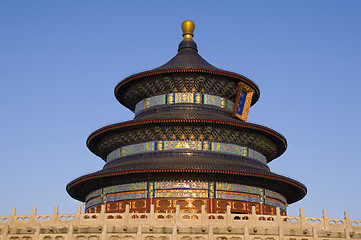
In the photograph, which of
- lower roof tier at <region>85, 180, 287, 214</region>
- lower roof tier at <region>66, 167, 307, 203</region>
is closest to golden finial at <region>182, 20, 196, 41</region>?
lower roof tier at <region>66, 167, 307, 203</region>

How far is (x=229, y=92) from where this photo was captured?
43.3 m

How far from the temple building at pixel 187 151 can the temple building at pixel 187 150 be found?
0.24 feet

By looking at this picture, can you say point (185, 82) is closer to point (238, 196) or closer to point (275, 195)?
point (238, 196)

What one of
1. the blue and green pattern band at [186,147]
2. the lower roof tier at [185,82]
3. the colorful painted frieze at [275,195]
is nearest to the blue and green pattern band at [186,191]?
the colorful painted frieze at [275,195]

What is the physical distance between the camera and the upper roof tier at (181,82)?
41312 millimetres

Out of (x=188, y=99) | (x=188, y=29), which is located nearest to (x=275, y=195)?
(x=188, y=99)

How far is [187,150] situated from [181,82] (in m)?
6.76

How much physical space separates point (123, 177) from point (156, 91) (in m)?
9.08

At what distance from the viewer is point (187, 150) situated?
37.8 metres

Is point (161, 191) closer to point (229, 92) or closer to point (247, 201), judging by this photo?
point (247, 201)

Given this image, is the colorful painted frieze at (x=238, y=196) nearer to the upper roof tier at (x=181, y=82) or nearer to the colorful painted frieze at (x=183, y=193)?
the colorful painted frieze at (x=183, y=193)

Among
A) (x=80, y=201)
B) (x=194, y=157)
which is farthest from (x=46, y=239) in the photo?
(x=80, y=201)

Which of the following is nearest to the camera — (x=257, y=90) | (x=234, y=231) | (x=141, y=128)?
(x=234, y=231)

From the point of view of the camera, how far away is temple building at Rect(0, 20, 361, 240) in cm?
3550
